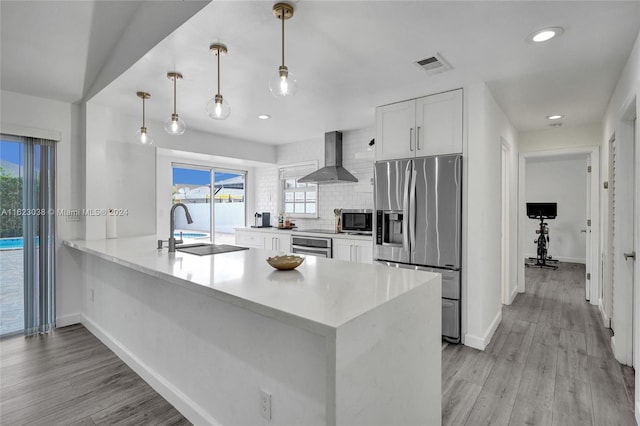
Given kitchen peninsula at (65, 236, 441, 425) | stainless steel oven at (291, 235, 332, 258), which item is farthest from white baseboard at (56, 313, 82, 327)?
stainless steel oven at (291, 235, 332, 258)

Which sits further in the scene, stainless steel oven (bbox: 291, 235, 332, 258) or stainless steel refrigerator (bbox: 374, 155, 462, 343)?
stainless steel oven (bbox: 291, 235, 332, 258)

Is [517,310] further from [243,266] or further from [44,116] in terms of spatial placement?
[44,116]

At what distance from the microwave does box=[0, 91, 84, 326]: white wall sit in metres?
3.38

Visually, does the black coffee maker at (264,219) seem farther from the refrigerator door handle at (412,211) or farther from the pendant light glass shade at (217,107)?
the pendant light glass shade at (217,107)

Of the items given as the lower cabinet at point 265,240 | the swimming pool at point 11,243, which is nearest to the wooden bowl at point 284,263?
the swimming pool at point 11,243

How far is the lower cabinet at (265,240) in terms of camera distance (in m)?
5.14

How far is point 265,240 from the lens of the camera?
Result: 5434 millimetres

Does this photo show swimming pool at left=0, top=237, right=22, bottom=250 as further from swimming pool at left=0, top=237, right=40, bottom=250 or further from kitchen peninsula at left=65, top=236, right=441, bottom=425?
kitchen peninsula at left=65, top=236, right=441, bottom=425

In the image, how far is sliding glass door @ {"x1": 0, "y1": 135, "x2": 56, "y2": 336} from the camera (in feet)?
10.5

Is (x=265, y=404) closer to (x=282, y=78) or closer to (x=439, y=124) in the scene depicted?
(x=282, y=78)

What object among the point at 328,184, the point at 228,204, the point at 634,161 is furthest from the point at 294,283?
the point at 228,204

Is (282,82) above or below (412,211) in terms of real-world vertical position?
above

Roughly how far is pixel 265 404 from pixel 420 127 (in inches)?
110

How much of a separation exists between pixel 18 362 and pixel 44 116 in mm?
2405
